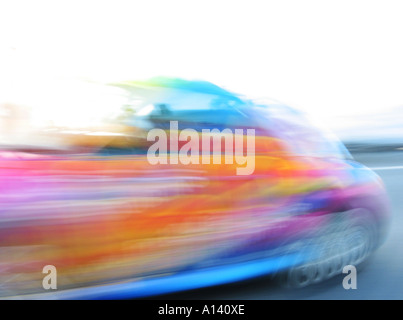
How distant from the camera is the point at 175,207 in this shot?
266cm

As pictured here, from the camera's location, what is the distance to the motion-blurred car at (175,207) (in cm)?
241

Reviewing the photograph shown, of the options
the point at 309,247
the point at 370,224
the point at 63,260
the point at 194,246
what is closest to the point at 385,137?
the point at 370,224

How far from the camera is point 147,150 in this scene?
8.95ft

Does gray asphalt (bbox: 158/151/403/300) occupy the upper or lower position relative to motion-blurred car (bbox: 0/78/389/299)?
lower

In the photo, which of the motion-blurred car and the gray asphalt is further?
the gray asphalt

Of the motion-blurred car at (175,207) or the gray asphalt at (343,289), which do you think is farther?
the gray asphalt at (343,289)

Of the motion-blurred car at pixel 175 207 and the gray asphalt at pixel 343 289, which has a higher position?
the motion-blurred car at pixel 175 207

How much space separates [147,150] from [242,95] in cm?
77

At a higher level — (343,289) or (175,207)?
(175,207)

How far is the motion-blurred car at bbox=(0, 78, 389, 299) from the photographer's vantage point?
2.41 meters

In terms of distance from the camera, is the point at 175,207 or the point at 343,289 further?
the point at 343,289

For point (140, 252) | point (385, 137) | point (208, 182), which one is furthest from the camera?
point (385, 137)
